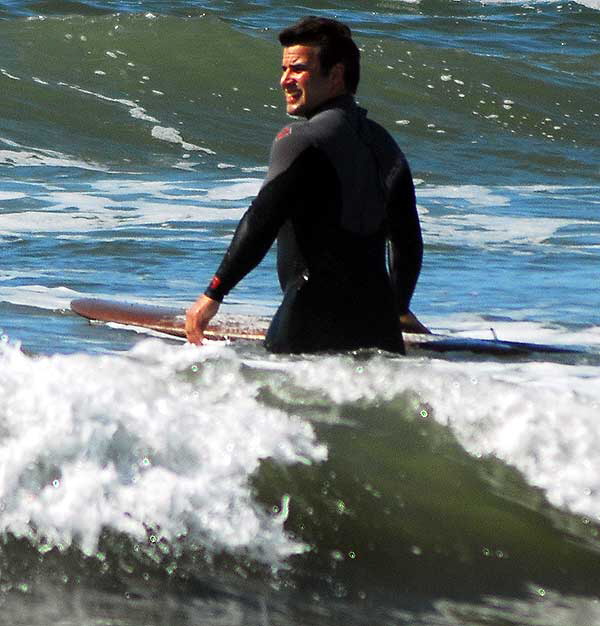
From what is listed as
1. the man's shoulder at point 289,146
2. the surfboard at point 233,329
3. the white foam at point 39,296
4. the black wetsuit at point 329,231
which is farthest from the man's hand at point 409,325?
the white foam at point 39,296

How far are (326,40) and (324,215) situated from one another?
542mm

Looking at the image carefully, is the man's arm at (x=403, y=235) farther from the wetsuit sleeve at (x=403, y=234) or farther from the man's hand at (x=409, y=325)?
the man's hand at (x=409, y=325)

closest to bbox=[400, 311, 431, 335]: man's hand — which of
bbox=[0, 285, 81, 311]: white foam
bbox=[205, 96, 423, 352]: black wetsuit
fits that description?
bbox=[205, 96, 423, 352]: black wetsuit

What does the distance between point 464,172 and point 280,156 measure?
9214 millimetres

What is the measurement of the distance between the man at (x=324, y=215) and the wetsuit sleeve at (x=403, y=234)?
1 cm

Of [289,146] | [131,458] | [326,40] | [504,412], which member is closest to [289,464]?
[131,458]

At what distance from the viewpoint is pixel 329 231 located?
452 centimetres

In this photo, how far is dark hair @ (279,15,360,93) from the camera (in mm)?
4445

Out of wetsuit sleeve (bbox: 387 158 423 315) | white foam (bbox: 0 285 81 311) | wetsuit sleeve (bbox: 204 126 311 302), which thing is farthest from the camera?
white foam (bbox: 0 285 81 311)

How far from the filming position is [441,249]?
28.9ft

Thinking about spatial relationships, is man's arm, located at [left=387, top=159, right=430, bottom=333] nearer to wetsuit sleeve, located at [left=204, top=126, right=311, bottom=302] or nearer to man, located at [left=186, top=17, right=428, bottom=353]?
man, located at [left=186, top=17, right=428, bottom=353]

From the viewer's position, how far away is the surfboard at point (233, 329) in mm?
5148

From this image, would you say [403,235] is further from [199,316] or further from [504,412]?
[504,412]

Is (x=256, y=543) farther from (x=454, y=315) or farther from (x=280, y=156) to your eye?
(x=454, y=315)
